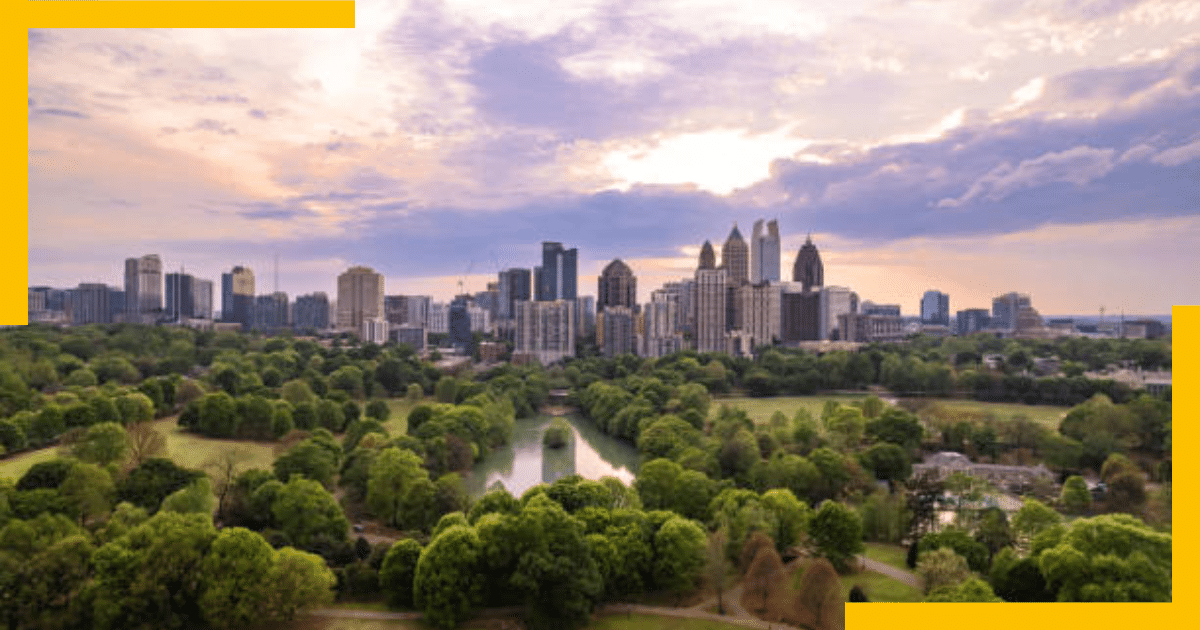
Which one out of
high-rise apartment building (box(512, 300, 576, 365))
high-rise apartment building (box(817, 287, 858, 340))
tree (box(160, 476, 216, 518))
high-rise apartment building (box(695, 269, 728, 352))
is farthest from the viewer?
Result: high-rise apartment building (box(817, 287, 858, 340))

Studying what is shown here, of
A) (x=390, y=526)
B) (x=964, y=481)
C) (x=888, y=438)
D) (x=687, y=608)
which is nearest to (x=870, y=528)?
(x=964, y=481)

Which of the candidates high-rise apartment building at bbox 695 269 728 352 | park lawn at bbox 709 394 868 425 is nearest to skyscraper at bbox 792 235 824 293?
high-rise apartment building at bbox 695 269 728 352

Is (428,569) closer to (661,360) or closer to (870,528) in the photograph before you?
(870,528)

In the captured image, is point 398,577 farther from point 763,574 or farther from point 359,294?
point 359,294

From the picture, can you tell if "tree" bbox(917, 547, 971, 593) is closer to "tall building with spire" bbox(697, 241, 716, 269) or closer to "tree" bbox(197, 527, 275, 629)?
"tree" bbox(197, 527, 275, 629)

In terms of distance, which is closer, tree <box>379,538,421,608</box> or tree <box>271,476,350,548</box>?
tree <box>379,538,421,608</box>

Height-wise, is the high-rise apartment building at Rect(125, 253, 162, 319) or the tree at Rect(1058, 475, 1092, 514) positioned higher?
the high-rise apartment building at Rect(125, 253, 162, 319)

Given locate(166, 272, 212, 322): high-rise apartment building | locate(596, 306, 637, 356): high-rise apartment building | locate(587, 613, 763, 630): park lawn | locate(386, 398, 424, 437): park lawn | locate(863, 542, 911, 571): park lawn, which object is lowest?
locate(587, 613, 763, 630): park lawn
